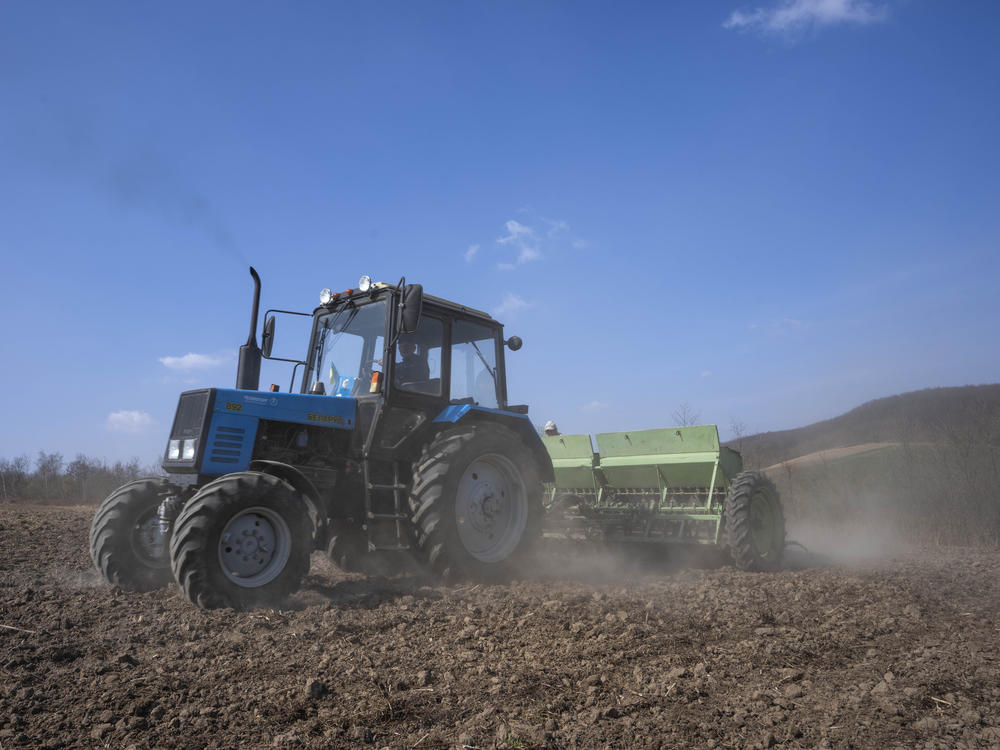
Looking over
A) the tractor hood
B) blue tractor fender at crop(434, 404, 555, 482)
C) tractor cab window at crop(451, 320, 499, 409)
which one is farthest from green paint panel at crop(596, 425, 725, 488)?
the tractor hood

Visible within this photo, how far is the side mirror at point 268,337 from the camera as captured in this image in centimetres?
612

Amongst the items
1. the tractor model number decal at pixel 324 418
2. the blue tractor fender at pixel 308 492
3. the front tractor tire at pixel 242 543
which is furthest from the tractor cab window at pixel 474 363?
the front tractor tire at pixel 242 543

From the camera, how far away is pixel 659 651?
3.71 m

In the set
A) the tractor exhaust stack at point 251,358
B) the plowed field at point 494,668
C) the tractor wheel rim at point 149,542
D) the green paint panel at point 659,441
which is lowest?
the plowed field at point 494,668

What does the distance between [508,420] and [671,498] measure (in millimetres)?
2497

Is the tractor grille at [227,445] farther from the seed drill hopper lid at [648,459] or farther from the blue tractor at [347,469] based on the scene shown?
the seed drill hopper lid at [648,459]

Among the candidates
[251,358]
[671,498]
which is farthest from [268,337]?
[671,498]

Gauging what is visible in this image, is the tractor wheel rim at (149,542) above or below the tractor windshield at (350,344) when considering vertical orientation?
below

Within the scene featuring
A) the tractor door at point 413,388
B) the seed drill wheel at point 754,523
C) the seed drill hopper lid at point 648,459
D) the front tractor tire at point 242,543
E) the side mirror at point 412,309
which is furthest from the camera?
the seed drill hopper lid at point 648,459

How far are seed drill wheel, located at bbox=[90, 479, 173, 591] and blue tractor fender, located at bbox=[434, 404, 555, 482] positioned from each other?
2420 mm

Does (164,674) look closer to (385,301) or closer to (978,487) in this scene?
(385,301)

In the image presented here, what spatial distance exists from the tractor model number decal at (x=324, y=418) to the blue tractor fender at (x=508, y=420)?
89 centimetres

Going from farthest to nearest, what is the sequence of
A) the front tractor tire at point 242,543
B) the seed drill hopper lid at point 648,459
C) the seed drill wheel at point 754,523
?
1. the seed drill hopper lid at point 648,459
2. the seed drill wheel at point 754,523
3. the front tractor tire at point 242,543

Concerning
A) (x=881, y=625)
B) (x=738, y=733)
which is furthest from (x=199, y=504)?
(x=881, y=625)
